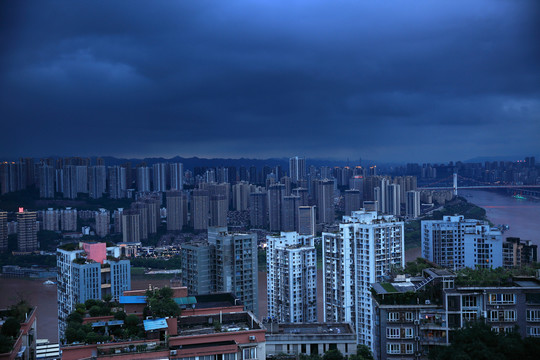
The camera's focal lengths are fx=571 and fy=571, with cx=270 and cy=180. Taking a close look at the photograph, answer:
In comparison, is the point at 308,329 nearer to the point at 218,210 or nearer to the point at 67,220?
the point at 67,220

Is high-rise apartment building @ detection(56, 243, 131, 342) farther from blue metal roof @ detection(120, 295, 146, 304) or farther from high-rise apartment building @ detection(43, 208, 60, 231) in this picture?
high-rise apartment building @ detection(43, 208, 60, 231)

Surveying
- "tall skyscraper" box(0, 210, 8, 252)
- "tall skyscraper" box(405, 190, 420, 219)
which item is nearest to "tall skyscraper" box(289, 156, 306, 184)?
→ "tall skyscraper" box(405, 190, 420, 219)

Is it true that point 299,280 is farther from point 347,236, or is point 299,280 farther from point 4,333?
point 4,333

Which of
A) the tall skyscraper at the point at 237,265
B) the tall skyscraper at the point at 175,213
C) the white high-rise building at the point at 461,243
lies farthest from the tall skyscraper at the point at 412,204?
the tall skyscraper at the point at 237,265

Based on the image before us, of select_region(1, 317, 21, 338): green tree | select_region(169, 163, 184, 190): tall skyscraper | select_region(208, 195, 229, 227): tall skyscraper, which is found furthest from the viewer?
select_region(169, 163, 184, 190): tall skyscraper

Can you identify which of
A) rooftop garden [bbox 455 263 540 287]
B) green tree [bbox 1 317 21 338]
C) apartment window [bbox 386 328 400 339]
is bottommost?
apartment window [bbox 386 328 400 339]

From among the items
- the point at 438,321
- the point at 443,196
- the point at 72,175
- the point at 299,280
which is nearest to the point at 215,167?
the point at 72,175

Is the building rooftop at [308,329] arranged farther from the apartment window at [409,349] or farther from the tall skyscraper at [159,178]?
the tall skyscraper at [159,178]

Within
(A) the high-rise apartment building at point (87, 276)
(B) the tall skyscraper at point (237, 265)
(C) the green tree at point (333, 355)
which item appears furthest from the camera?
(B) the tall skyscraper at point (237, 265)
